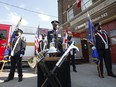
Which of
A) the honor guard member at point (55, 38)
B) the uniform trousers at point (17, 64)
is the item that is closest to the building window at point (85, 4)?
the honor guard member at point (55, 38)

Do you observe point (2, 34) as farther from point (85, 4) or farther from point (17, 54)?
point (85, 4)

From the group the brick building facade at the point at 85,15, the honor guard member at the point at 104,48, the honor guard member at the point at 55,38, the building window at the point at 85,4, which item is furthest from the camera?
the building window at the point at 85,4

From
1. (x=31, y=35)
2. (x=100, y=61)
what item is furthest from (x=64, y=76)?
(x=31, y=35)

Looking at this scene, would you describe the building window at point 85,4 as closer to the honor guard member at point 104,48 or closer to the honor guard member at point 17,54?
the honor guard member at point 104,48

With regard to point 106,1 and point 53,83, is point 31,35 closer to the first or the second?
point 106,1

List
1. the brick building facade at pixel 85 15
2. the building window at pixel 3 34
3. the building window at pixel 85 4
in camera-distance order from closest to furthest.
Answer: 1. the building window at pixel 3 34
2. the brick building facade at pixel 85 15
3. the building window at pixel 85 4

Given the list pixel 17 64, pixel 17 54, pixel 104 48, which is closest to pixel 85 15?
pixel 104 48

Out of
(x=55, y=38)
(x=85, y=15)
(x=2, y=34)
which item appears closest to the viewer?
(x=55, y=38)

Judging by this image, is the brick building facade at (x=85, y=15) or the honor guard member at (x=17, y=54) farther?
the brick building facade at (x=85, y=15)

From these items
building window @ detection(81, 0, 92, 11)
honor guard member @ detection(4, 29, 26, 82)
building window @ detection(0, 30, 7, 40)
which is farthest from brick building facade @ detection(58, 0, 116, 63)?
honor guard member @ detection(4, 29, 26, 82)

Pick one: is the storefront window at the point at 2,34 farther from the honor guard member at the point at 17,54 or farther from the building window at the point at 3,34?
the honor guard member at the point at 17,54

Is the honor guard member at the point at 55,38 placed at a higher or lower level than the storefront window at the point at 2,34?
lower

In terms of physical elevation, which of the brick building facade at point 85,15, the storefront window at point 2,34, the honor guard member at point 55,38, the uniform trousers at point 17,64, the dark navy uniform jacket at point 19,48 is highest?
the brick building facade at point 85,15

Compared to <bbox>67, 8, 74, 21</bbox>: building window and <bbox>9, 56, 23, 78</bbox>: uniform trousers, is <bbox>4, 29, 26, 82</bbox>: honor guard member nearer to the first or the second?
<bbox>9, 56, 23, 78</bbox>: uniform trousers
